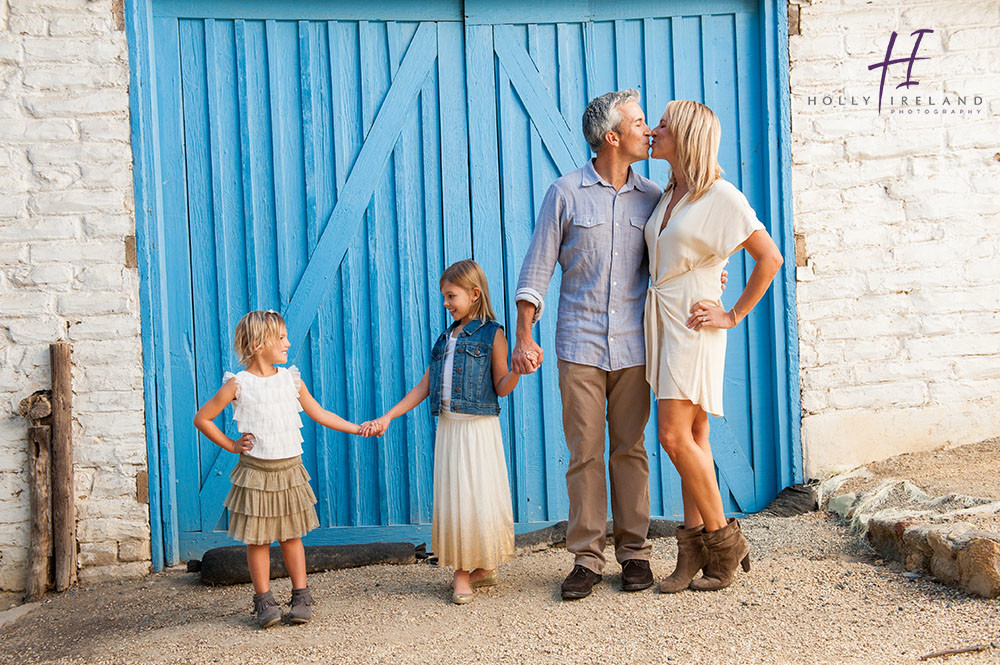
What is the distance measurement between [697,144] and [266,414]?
1.79 meters

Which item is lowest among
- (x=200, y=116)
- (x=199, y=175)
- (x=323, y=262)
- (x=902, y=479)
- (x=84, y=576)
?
(x=84, y=576)

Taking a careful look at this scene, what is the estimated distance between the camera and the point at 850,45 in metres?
4.36

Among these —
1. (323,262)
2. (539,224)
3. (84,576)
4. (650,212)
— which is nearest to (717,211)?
(650,212)

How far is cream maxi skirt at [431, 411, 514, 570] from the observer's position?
3.36 m

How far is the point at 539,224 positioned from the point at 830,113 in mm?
1834

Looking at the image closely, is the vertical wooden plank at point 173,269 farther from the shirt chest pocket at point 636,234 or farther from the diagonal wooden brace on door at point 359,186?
the shirt chest pocket at point 636,234

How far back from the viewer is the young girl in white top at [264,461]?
3.21m

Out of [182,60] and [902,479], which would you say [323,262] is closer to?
[182,60]

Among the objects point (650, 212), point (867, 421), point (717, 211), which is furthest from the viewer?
point (867, 421)

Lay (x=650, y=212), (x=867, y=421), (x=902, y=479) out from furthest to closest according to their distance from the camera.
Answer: (x=867, y=421)
(x=902, y=479)
(x=650, y=212)

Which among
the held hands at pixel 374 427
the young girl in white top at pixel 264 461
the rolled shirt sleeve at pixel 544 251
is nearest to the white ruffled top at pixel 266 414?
the young girl in white top at pixel 264 461

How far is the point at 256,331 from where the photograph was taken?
324 cm

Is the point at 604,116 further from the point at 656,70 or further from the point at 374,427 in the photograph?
the point at 374,427

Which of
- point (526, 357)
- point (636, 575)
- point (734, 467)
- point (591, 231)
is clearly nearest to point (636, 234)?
point (591, 231)
